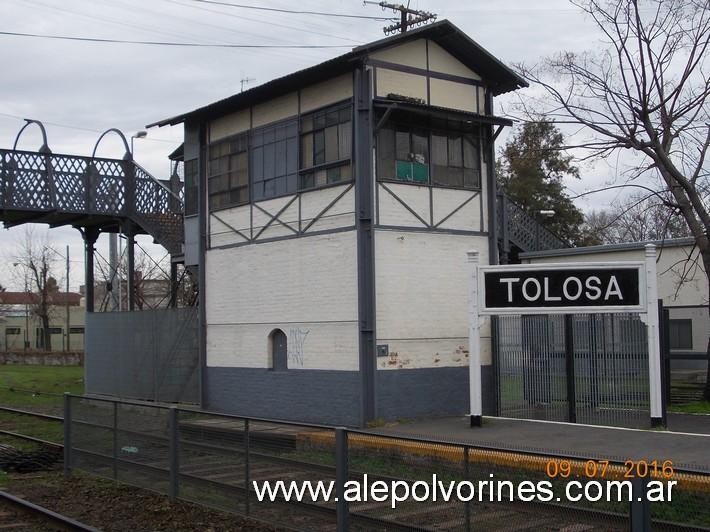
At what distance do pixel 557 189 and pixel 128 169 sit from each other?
27.4 meters

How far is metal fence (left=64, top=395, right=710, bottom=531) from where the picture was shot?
257 inches

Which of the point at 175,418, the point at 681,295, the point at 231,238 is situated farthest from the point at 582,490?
the point at 681,295

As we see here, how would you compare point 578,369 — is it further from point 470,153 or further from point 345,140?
point 345,140

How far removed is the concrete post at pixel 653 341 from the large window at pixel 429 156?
5.38 meters

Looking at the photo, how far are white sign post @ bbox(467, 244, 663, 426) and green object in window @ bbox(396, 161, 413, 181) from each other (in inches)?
117

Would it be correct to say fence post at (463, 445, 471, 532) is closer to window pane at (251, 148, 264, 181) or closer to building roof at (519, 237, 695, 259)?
window pane at (251, 148, 264, 181)

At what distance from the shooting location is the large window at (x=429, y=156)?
18562 mm

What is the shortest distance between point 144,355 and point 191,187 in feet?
17.0

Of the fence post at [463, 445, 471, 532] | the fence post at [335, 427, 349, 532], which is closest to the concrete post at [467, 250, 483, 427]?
the fence post at [335, 427, 349, 532]

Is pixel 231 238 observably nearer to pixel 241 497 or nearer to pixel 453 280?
pixel 453 280

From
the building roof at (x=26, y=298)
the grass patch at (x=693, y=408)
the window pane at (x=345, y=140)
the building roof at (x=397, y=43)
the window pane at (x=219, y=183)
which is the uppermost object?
the building roof at (x=397, y=43)

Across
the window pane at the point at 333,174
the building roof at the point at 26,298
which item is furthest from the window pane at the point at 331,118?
the building roof at the point at 26,298

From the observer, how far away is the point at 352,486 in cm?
850

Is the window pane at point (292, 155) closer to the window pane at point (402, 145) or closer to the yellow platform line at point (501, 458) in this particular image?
the window pane at point (402, 145)
